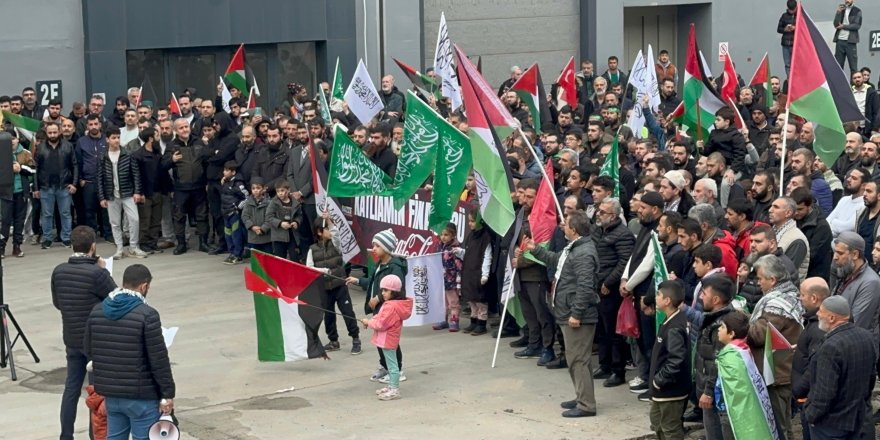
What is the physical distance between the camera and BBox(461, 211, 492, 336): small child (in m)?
14.5

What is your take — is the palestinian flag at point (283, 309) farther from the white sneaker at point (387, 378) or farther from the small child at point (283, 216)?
the small child at point (283, 216)

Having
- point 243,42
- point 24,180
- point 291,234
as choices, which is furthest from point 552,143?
point 243,42

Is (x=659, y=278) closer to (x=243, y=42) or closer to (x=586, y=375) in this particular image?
(x=586, y=375)

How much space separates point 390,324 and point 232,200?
6703 mm

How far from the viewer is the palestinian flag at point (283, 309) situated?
13211mm

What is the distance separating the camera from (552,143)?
16.8m

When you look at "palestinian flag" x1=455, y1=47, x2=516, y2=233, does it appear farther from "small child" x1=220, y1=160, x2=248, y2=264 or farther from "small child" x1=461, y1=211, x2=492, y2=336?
"small child" x1=220, y1=160, x2=248, y2=264

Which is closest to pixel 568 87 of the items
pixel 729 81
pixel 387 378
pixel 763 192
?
pixel 729 81

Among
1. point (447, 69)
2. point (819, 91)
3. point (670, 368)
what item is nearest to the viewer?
point (670, 368)

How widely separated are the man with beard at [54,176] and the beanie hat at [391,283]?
8.83m

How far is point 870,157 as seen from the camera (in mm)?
14547

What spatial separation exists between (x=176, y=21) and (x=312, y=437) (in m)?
16.5

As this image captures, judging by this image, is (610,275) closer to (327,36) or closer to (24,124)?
(24,124)

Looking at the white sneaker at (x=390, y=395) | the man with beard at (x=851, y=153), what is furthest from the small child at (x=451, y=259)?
the man with beard at (x=851, y=153)
